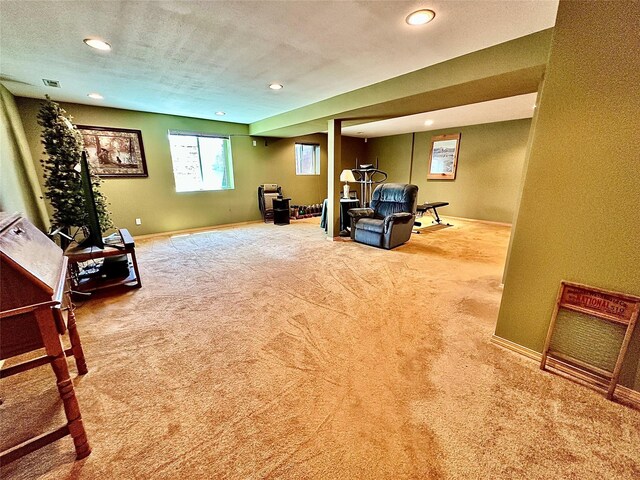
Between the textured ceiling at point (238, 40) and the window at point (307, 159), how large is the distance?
13.6 feet

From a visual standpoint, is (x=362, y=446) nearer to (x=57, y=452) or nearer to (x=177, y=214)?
(x=57, y=452)

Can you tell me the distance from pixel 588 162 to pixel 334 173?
3.69m

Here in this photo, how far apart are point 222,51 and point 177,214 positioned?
13.9 ft

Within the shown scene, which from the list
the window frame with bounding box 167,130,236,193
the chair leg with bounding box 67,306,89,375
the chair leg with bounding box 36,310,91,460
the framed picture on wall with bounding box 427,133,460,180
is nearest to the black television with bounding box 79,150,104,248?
the chair leg with bounding box 67,306,89,375

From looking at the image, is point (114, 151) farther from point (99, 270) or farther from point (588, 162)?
point (588, 162)

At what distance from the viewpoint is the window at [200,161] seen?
18.8 feet

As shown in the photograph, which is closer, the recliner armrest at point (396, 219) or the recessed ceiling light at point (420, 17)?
the recessed ceiling light at point (420, 17)

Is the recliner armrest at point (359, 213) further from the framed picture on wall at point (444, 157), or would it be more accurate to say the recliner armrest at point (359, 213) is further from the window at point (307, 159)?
the framed picture on wall at point (444, 157)

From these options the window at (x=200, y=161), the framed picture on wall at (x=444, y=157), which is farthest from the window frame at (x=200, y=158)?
the framed picture on wall at (x=444, y=157)

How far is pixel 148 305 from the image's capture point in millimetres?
2615

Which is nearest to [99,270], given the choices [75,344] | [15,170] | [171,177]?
[15,170]

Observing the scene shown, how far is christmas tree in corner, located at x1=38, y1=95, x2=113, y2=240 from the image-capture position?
2.83 meters

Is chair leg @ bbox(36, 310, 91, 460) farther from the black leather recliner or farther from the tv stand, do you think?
the black leather recliner

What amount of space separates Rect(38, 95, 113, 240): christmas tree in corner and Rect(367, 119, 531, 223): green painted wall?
7.89 metres
